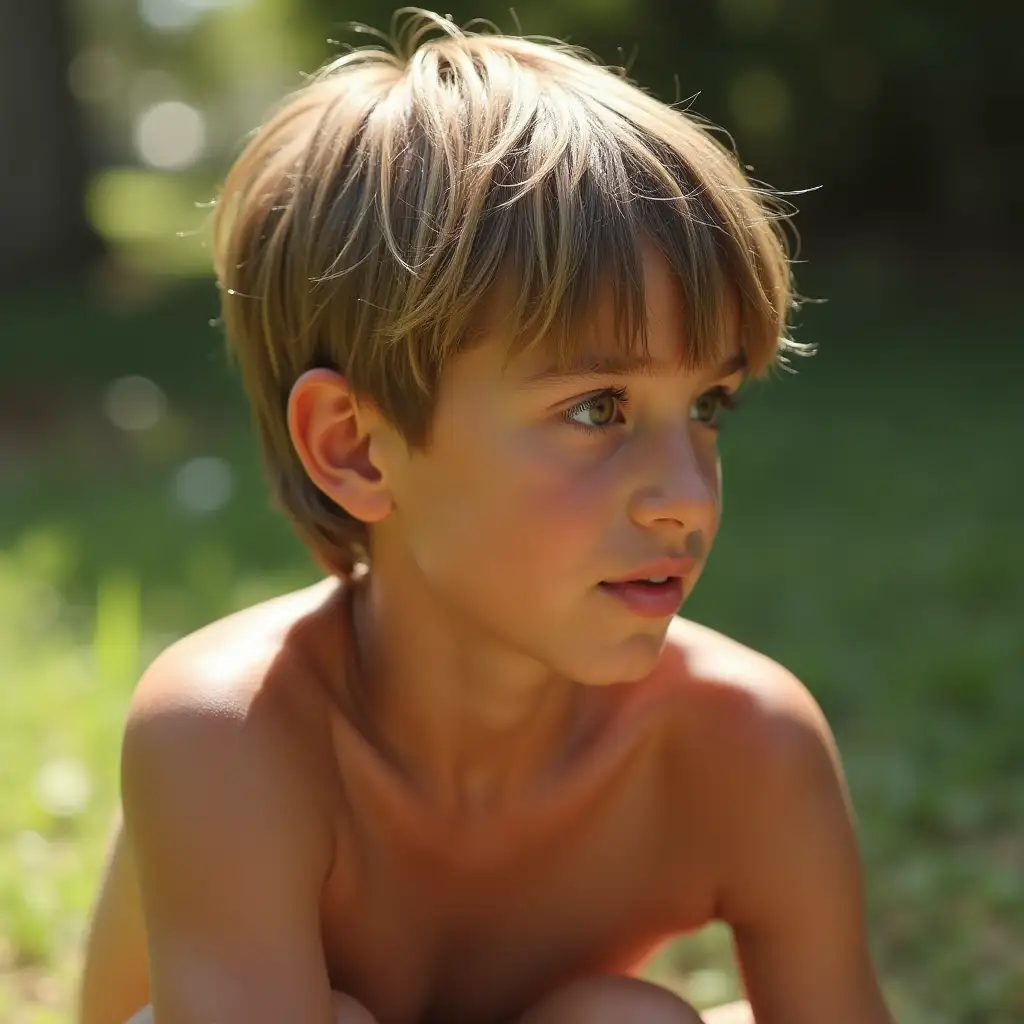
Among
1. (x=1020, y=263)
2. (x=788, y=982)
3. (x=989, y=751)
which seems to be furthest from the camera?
(x=1020, y=263)

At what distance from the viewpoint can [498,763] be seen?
1.96 metres

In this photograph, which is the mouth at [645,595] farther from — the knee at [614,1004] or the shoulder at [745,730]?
the knee at [614,1004]

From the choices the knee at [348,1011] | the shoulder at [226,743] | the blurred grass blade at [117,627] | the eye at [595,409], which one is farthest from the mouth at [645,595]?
the blurred grass blade at [117,627]

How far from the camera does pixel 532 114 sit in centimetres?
174

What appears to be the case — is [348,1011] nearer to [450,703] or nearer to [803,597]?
[450,703]

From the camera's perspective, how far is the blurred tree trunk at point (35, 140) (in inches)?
429

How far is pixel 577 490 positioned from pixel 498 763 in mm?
450

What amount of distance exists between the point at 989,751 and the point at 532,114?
1.95 metres

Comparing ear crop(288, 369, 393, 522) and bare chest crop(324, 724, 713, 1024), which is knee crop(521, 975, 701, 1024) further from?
ear crop(288, 369, 393, 522)

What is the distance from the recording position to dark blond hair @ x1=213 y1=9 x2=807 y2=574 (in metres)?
1.67

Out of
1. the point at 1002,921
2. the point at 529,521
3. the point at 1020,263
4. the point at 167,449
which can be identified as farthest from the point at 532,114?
the point at 1020,263

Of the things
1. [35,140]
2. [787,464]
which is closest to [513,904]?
[787,464]

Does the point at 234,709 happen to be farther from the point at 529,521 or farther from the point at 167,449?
the point at 167,449

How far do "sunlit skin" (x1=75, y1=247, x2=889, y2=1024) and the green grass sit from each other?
0.58m
